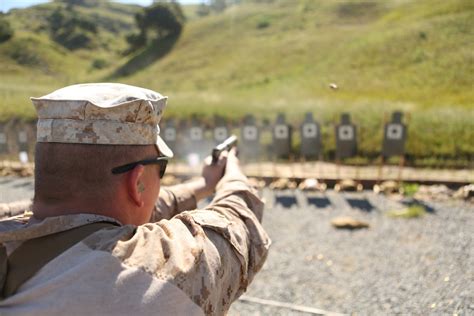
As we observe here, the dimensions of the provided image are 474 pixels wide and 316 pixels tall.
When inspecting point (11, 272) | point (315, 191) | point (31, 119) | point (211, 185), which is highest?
point (11, 272)

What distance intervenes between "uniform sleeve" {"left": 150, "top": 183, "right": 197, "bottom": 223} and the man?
385 mm

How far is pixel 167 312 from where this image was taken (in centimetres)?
70

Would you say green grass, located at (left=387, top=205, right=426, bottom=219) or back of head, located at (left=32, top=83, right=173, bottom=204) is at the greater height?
back of head, located at (left=32, top=83, right=173, bottom=204)

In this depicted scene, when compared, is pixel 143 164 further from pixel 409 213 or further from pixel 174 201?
pixel 409 213

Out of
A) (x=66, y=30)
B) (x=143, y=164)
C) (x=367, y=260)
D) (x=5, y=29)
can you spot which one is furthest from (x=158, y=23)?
(x=143, y=164)

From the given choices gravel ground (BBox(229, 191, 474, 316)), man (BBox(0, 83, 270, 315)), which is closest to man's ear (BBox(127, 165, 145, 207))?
man (BBox(0, 83, 270, 315))

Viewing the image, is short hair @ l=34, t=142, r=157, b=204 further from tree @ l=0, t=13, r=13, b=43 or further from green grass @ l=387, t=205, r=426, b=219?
green grass @ l=387, t=205, r=426, b=219

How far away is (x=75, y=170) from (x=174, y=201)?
1.88 ft

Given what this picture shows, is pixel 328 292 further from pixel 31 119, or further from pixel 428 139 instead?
pixel 31 119

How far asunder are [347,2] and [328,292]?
6923 millimetres

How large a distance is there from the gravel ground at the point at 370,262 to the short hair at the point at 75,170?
1.14 metres

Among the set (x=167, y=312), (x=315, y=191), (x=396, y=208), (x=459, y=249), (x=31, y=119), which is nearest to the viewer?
(x=167, y=312)

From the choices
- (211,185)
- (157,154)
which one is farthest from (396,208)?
(157,154)

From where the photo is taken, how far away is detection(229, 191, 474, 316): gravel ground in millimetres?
2173
